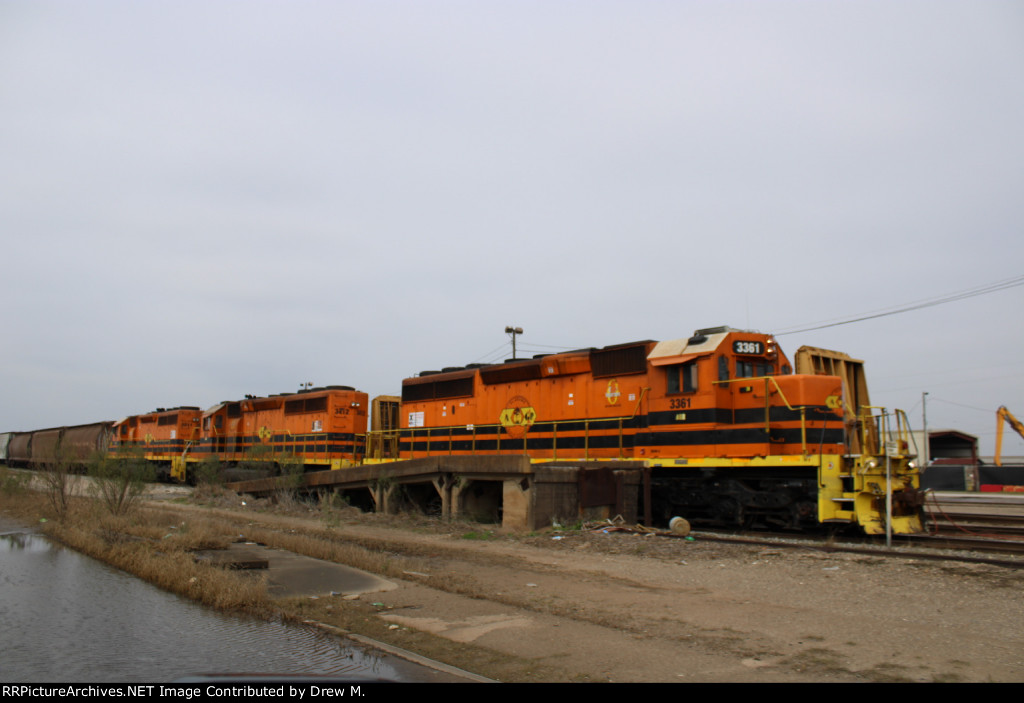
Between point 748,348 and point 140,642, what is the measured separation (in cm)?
1264

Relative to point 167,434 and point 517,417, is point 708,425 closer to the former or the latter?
point 517,417

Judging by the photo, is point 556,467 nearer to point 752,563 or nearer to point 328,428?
point 752,563

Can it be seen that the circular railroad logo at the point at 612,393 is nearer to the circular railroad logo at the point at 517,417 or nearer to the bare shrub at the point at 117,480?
the circular railroad logo at the point at 517,417

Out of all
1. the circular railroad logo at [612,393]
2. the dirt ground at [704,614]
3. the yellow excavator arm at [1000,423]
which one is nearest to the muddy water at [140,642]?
the dirt ground at [704,614]

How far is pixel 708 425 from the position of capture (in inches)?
592

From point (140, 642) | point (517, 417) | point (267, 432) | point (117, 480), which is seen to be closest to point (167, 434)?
point (267, 432)

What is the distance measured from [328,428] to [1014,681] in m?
25.3

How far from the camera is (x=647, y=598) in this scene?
28.2ft

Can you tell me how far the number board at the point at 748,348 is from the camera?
15211 mm

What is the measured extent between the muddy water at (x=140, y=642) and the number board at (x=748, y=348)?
36.3 feet

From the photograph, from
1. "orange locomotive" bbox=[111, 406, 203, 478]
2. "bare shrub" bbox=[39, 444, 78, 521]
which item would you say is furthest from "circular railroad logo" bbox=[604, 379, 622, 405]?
"orange locomotive" bbox=[111, 406, 203, 478]

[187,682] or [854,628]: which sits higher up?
[187,682]

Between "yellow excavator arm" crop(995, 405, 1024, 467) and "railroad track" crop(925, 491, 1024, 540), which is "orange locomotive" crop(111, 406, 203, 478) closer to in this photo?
"railroad track" crop(925, 491, 1024, 540)
